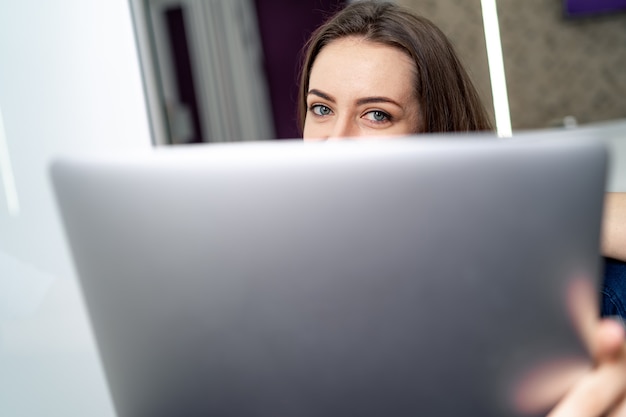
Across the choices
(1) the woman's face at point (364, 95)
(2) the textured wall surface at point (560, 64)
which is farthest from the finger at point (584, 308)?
(2) the textured wall surface at point (560, 64)

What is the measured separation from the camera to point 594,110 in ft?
8.57

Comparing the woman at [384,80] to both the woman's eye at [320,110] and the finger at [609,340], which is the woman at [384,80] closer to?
the woman's eye at [320,110]

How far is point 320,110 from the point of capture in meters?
1.06

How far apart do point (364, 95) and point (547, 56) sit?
196 centimetres

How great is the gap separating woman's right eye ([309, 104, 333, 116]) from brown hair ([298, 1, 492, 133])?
16cm

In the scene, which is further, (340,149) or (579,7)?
(579,7)

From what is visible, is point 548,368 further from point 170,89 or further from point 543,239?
point 170,89

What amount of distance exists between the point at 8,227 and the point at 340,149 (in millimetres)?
669

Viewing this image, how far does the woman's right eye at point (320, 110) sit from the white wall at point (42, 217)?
397 mm

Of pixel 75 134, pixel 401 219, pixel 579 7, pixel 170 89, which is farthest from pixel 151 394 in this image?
pixel 170 89

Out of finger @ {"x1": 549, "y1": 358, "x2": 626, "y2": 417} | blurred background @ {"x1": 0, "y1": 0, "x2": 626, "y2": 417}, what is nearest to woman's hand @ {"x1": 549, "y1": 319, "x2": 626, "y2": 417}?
finger @ {"x1": 549, "y1": 358, "x2": 626, "y2": 417}

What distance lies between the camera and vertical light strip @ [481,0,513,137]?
2.51 m

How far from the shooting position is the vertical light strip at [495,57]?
2.51 meters

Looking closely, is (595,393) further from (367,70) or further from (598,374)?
(367,70)
